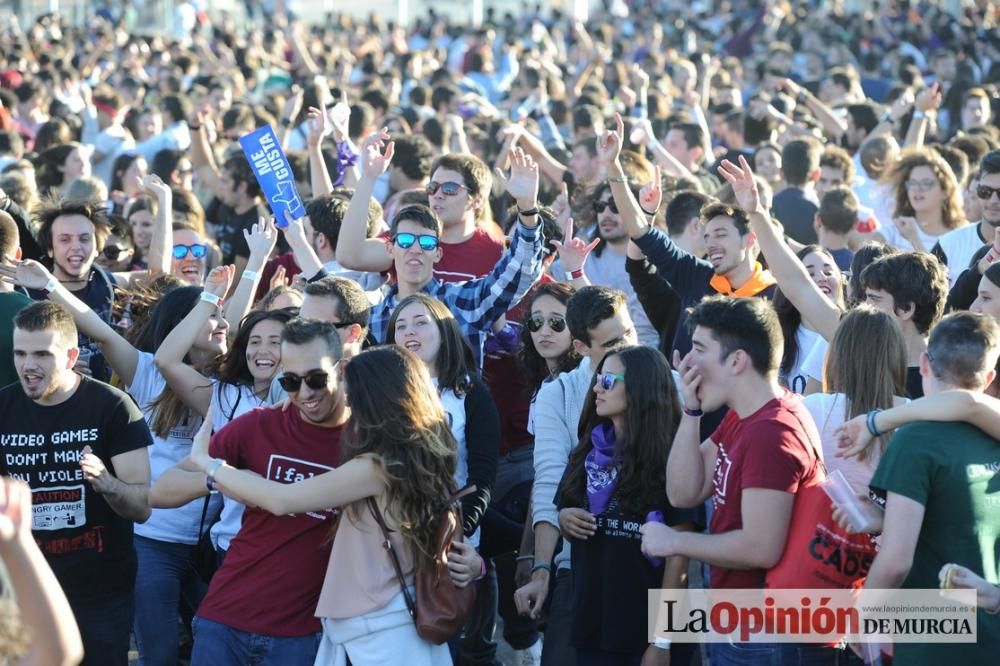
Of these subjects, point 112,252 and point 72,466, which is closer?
point 72,466

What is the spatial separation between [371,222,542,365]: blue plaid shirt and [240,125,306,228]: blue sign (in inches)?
42.4

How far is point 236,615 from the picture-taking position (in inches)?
184

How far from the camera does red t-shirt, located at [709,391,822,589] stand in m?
4.23

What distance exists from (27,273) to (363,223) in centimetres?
154

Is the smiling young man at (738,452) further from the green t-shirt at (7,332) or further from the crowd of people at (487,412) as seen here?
the green t-shirt at (7,332)

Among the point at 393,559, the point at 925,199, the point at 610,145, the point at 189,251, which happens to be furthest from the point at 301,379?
the point at 925,199

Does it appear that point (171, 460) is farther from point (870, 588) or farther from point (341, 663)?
point (870, 588)

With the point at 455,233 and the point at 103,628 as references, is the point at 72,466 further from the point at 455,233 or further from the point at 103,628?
the point at 455,233

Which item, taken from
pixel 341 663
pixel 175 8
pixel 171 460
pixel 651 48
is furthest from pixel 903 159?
pixel 175 8

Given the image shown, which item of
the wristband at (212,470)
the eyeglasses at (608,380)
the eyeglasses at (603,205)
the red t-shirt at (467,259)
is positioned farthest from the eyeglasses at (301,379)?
the eyeglasses at (603,205)

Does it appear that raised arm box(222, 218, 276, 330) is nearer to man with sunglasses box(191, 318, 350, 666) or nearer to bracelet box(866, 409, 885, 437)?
man with sunglasses box(191, 318, 350, 666)

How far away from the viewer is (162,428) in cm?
585

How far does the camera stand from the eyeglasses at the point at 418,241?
6.36 metres

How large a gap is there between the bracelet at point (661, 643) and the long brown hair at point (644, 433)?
45cm
